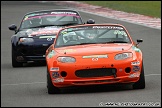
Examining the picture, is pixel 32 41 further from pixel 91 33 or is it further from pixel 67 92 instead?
pixel 67 92

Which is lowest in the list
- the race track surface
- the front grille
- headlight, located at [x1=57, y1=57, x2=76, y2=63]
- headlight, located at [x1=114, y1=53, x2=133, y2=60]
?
the race track surface

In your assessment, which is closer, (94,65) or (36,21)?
(94,65)

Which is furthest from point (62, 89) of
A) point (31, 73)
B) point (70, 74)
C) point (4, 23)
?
point (4, 23)

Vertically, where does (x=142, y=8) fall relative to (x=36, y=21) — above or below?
below

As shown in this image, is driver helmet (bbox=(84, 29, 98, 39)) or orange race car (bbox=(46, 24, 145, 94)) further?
driver helmet (bbox=(84, 29, 98, 39))

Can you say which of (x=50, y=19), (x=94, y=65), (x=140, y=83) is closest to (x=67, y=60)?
(x=94, y=65)

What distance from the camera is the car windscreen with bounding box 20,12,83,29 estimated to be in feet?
56.9

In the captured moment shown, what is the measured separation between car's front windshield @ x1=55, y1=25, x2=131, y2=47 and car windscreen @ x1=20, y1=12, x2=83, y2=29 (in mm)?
5018

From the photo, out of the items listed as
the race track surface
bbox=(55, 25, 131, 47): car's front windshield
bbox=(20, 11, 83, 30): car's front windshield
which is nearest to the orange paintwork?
the race track surface

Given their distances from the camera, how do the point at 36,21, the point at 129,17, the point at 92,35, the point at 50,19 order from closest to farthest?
the point at 92,35
the point at 36,21
the point at 50,19
the point at 129,17

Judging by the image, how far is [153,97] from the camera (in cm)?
975

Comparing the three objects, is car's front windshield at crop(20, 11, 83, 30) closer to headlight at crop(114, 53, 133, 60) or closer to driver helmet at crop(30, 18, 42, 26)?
driver helmet at crop(30, 18, 42, 26)

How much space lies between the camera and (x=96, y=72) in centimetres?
1070

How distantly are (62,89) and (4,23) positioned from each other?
2258 centimetres
